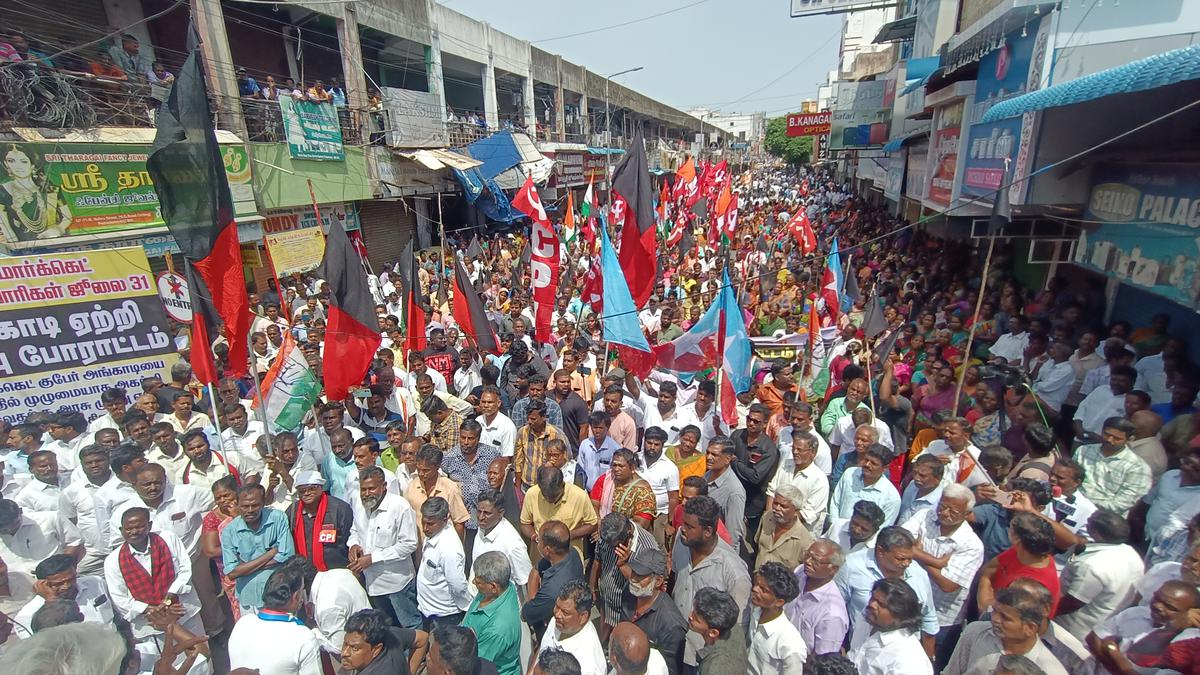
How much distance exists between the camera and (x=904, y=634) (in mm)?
2486

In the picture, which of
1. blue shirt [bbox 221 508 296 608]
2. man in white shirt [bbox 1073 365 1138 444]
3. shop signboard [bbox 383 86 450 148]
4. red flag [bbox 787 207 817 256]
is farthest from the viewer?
shop signboard [bbox 383 86 450 148]

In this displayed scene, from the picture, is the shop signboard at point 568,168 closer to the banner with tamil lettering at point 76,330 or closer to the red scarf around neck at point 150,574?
the banner with tamil lettering at point 76,330

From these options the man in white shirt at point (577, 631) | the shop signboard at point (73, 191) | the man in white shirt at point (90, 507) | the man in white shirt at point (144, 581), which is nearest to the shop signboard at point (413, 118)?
the shop signboard at point (73, 191)

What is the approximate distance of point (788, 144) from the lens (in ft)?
185

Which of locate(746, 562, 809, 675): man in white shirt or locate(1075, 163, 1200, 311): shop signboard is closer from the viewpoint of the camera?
locate(746, 562, 809, 675): man in white shirt

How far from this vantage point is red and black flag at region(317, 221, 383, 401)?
546 cm

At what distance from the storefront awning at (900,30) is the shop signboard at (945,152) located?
8.52 m

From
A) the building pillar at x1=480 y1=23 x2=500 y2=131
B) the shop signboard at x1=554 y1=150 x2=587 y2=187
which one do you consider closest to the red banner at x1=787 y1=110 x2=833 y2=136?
the shop signboard at x1=554 y1=150 x2=587 y2=187

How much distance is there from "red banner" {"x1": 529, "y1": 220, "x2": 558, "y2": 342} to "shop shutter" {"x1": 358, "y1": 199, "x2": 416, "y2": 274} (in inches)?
371

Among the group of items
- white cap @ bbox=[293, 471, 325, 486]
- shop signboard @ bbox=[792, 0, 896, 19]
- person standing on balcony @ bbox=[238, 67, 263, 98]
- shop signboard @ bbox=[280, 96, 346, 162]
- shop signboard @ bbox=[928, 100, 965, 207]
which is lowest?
white cap @ bbox=[293, 471, 325, 486]

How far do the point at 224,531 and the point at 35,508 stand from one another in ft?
5.43

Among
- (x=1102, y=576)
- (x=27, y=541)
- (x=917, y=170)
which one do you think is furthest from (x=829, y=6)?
(x=27, y=541)

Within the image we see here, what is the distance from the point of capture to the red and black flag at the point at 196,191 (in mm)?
4020

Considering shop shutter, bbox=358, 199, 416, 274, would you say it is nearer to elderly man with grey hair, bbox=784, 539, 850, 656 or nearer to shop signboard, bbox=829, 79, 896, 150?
shop signboard, bbox=829, 79, 896, 150
